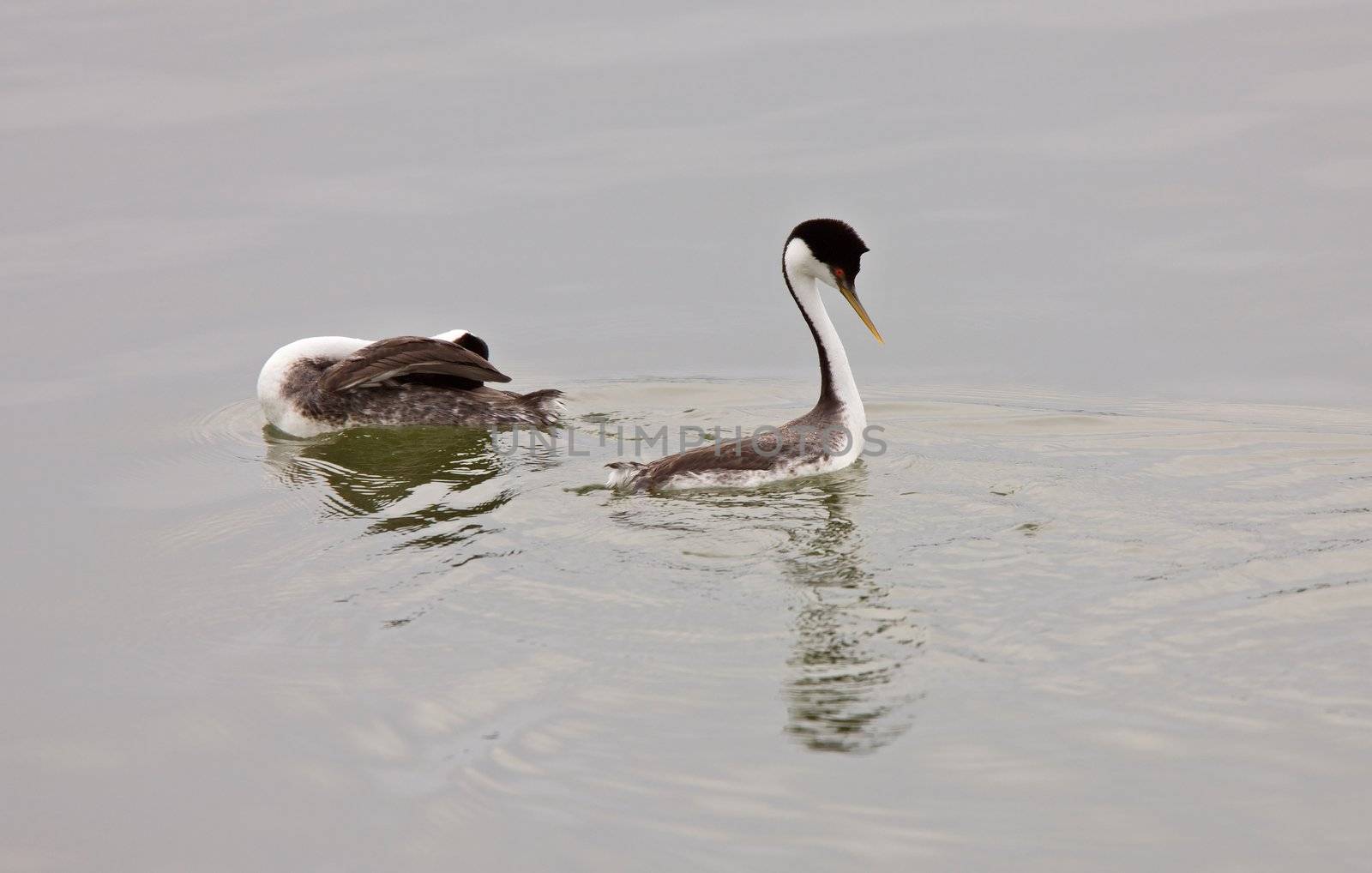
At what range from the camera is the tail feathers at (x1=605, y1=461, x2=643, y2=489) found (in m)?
9.15

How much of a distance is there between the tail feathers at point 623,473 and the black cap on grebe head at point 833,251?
1.80 metres

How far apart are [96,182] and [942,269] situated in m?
8.11

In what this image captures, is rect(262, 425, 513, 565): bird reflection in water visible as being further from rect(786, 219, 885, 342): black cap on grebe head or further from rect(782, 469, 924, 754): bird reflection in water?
rect(786, 219, 885, 342): black cap on grebe head

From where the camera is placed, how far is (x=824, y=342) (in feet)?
32.7

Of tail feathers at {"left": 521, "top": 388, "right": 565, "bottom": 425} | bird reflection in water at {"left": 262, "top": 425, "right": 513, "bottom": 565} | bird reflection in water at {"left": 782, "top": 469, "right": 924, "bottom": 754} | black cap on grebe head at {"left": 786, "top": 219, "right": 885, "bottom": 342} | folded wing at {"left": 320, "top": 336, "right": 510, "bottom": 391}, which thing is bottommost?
bird reflection in water at {"left": 782, "top": 469, "right": 924, "bottom": 754}

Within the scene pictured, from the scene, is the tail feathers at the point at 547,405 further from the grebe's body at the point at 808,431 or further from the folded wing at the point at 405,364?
the grebe's body at the point at 808,431

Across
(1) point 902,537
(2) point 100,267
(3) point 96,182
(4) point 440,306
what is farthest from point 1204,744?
(3) point 96,182

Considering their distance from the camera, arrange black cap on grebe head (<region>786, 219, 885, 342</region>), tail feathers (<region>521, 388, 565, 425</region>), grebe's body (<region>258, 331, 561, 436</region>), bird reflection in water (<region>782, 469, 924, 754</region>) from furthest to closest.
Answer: grebe's body (<region>258, 331, 561, 436</region>), tail feathers (<region>521, 388, 565, 425</region>), black cap on grebe head (<region>786, 219, 885, 342</region>), bird reflection in water (<region>782, 469, 924, 754</region>)

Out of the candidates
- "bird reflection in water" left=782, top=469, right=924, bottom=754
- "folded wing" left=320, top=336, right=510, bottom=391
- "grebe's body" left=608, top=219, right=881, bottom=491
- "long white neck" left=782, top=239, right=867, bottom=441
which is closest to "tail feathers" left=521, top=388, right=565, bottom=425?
Answer: "folded wing" left=320, top=336, right=510, bottom=391

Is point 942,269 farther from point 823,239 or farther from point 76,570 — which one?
point 76,570

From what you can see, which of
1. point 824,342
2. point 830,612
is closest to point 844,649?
point 830,612

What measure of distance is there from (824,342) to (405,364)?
116 inches

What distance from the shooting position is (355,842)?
5.76 meters

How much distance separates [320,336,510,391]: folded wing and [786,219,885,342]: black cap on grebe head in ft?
7.62
